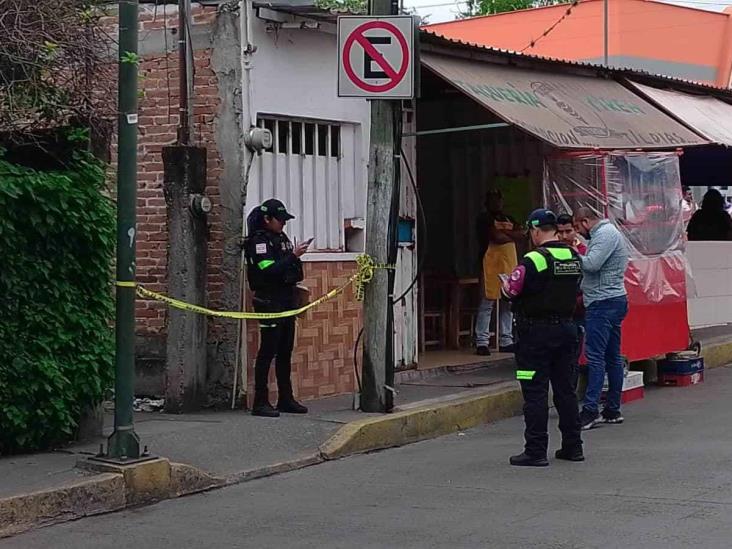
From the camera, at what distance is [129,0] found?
7.65 m

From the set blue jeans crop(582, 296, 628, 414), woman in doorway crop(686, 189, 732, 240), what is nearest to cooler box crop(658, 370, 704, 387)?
blue jeans crop(582, 296, 628, 414)

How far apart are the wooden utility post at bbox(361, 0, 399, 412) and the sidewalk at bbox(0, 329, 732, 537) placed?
0.23m

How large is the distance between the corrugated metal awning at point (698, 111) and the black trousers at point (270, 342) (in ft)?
20.5

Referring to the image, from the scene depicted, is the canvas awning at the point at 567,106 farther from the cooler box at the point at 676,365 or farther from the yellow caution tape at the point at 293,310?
the cooler box at the point at 676,365

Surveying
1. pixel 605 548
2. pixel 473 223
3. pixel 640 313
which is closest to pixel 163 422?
pixel 605 548

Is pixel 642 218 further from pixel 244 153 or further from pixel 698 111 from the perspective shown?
pixel 244 153

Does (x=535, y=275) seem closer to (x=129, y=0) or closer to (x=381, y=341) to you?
(x=381, y=341)

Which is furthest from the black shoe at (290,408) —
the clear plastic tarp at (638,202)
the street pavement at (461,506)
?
the clear plastic tarp at (638,202)

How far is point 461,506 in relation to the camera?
24.4 ft

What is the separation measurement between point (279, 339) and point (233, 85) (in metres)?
2.16

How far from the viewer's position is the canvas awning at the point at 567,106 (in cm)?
1125

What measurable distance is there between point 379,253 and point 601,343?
6.79ft

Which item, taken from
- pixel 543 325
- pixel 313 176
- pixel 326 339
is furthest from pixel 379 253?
pixel 543 325

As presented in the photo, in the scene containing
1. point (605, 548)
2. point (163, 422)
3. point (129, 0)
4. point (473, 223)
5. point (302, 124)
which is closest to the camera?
point (605, 548)
